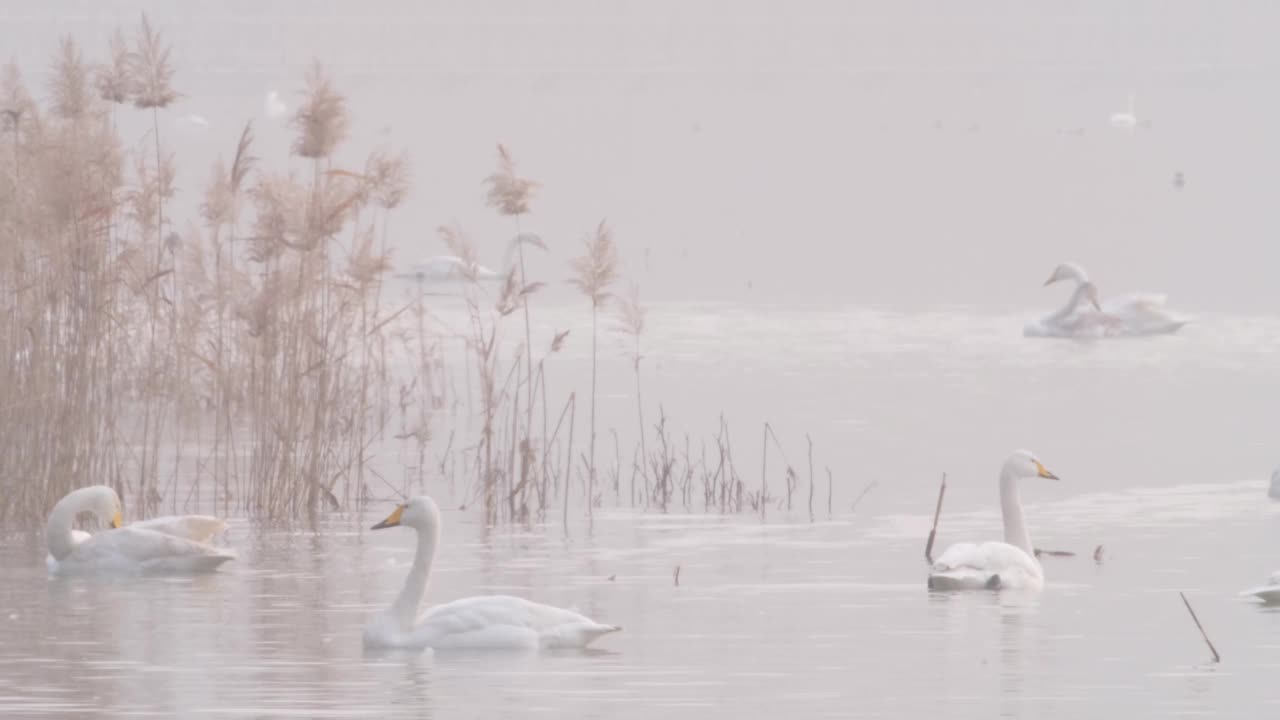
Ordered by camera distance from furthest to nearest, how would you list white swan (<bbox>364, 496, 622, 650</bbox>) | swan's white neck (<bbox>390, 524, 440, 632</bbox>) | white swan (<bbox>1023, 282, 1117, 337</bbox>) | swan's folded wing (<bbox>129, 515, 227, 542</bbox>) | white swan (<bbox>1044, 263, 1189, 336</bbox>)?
white swan (<bbox>1044, 263, 1189, 336</bbox>)
white swan (<bbox>1023, 282, 1117, 337</bbox>)
swan's folded wing (<bbox>129, 515, 227, 542</bbox>)
swan's white neck (<bbox>390, 524, 440, 632</bbox>)
white swan (<bbox>364, 496, 622, 650</bbox>)

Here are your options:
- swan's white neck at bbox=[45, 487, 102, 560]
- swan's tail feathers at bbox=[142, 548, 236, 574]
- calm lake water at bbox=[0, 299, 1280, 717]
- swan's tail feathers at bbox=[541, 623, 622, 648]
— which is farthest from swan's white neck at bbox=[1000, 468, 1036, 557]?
swan's white neck at bbox=[45, 487, 102, 560]

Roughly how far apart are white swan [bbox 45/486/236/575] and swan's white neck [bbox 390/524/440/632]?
188 cm

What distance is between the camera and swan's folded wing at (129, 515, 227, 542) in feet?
49.4

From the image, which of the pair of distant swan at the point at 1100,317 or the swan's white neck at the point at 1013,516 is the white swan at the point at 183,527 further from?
the pair of distant swan at the point at 1100,317

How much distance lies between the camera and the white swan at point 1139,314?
103 ft

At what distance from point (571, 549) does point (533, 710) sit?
5.02m

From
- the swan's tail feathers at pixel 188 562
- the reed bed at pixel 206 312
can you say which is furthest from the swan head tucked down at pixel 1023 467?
the swan's tail feathers at pixel 188 562

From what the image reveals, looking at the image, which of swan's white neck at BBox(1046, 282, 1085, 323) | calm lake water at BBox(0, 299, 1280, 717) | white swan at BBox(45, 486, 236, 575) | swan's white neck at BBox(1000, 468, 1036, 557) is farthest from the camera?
swan's white neck at BBox(1046, 282, 1085, 323)

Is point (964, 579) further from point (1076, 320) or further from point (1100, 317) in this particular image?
point (1100, 317)

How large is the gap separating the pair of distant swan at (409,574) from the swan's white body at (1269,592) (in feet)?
10.9

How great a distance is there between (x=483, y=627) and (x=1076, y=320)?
63.1 ft

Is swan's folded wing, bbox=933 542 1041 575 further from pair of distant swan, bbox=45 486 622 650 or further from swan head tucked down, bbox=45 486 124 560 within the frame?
swan head tucked down, bbox=45 486 124 560

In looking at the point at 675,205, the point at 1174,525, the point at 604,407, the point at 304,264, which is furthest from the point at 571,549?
the point at 675,205

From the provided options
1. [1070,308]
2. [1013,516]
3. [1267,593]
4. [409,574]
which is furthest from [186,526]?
[1070,308]
